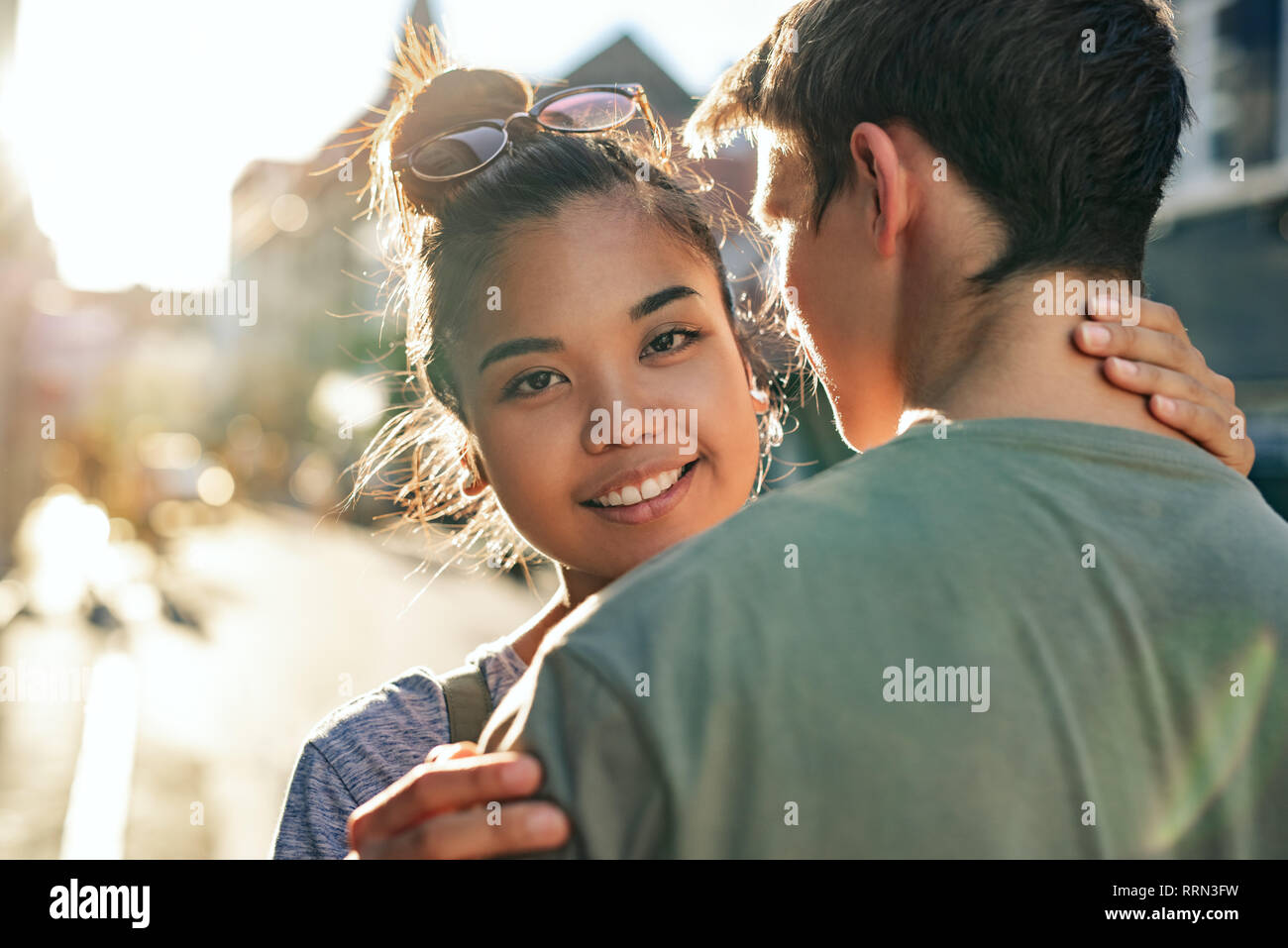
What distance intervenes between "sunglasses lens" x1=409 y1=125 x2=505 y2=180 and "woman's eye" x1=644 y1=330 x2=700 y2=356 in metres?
0.60

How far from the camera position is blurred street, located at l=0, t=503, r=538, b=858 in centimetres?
649

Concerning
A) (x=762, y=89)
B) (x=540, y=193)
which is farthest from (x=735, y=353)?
(x=762, y=89)

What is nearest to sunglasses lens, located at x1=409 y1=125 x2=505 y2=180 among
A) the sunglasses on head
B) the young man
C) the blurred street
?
the sunglasses on head

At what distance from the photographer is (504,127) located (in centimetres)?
266

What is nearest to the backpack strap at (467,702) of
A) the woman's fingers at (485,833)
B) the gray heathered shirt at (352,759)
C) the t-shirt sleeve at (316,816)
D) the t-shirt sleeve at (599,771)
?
the gray heathered shirt at (352,759)

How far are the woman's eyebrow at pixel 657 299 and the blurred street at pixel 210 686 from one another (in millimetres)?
4196

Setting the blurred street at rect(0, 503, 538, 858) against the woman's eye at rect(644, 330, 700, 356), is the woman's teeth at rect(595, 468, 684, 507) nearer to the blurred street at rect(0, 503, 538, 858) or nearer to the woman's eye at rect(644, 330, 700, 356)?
the woman's eye at rect(644, 330, 700, 356)

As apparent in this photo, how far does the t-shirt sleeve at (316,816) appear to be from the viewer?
205 cm

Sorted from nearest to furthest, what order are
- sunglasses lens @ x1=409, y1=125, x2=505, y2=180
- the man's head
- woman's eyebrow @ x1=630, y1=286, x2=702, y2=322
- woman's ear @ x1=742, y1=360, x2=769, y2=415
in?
1. the man's head
2. woman's eyebrow @ x1=630, y1=286, x2=702, y2=322
3. sunglasses lens @ x1=409, y1=125, x2=505, y2=180
4. woman's ear @ x1=742, y1=360, x2=769, y2=415

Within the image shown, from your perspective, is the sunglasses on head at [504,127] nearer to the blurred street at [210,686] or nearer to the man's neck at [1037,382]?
the man's neck at [1037,382]

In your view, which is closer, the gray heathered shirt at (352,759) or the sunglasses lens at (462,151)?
the gray heathered shirt at (352,759)

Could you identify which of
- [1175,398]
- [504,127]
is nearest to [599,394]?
[504,127]

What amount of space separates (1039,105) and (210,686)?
1010 cm

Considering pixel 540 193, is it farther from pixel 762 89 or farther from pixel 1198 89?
→ pixel 1198 89
